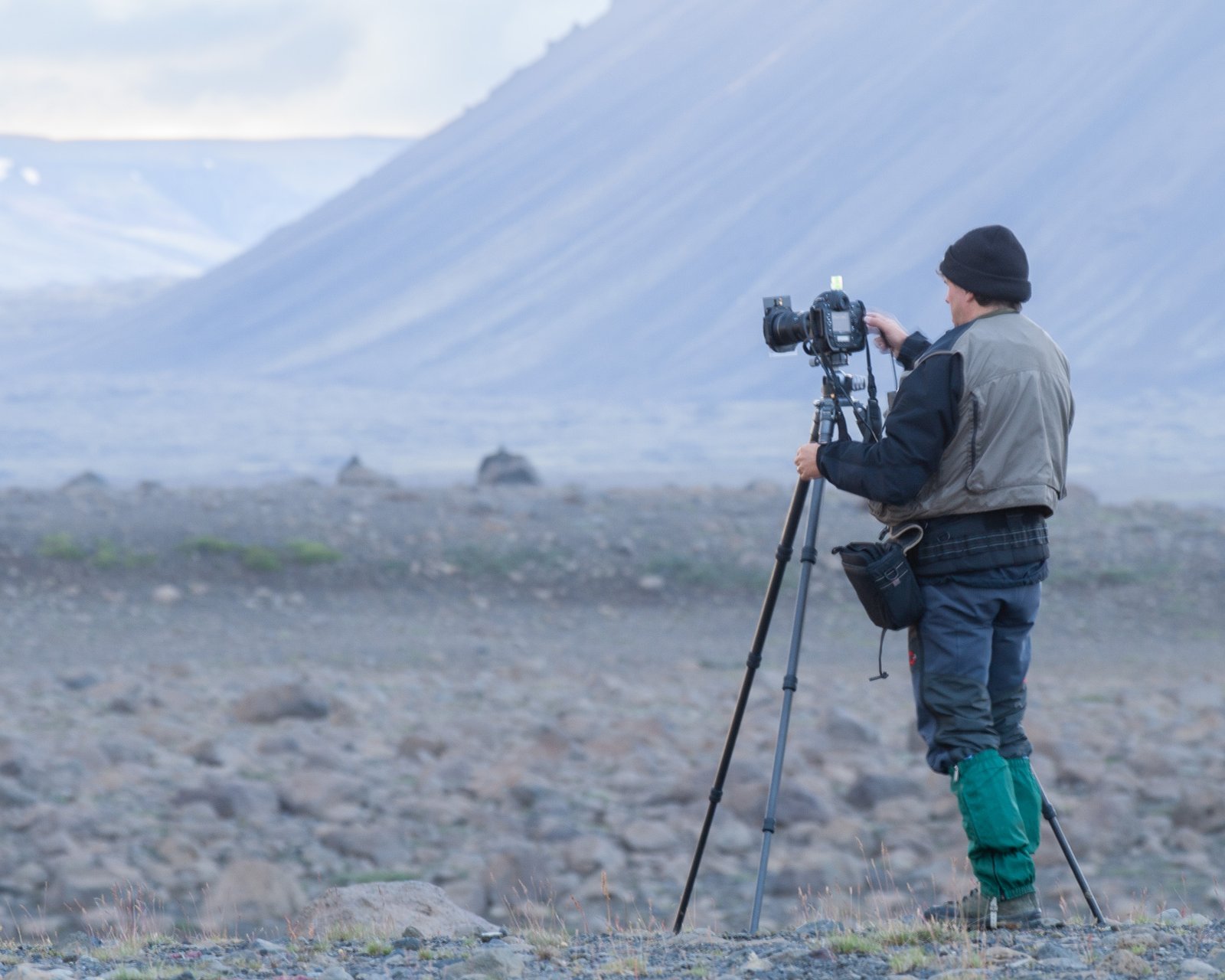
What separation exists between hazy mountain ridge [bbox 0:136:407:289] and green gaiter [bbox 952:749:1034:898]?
144 meters

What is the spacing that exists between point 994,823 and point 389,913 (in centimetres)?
202

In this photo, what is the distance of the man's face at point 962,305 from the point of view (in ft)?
14.3

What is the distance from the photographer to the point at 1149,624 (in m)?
16.2

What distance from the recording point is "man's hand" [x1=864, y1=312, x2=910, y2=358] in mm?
4672

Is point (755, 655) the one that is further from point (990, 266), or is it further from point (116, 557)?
point (116, 557)

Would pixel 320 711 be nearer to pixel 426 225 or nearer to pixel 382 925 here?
pixel 382 925

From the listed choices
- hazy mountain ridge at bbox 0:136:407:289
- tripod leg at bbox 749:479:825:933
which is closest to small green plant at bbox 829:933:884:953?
tripod leg at bbox 749:479:825:933

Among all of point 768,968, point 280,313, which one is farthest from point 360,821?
point 280,313

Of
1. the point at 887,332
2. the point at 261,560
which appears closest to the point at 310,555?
the point at 261,560

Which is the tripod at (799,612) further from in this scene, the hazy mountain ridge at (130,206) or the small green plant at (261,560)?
the hazy mountain ridge at (130,206)

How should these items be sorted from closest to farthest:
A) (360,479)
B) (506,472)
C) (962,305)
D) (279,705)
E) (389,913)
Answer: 1. (962,305)
2. (389,913)
3. (279,705)
4. (360,479)
5. (506,472)

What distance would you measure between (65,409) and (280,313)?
1758 cm

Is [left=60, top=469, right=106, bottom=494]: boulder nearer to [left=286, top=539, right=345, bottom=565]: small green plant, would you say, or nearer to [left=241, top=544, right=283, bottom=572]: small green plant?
[left=241, top=544, right=283, bottom=572]: small green plant

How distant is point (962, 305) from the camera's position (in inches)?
173
